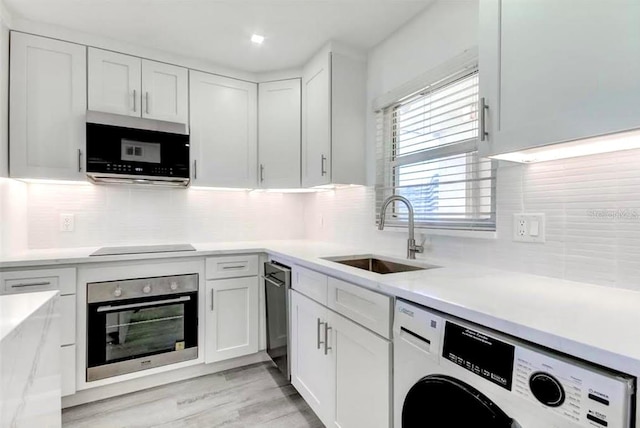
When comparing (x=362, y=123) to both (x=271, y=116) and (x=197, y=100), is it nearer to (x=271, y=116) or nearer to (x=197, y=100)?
A: (x=271, y=116)

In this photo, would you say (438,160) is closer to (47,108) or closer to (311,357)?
(311,357)

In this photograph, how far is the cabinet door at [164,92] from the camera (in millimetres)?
2266

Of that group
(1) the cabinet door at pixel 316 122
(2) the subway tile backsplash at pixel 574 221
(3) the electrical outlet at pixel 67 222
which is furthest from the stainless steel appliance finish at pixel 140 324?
(2) the subway tile backsplash at pixel 574 221

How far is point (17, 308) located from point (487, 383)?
1.34 meters

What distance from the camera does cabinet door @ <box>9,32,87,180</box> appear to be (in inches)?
75.6

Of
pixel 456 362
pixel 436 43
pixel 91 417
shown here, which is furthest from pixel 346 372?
pixel 436 43

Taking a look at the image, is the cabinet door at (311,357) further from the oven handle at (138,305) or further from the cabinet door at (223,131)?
the cabinet door at (223,131)

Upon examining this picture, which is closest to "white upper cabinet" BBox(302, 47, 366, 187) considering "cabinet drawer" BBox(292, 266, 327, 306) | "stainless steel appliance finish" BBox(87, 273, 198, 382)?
"cabinet drawer" BBox(292, 266, 327, 306)

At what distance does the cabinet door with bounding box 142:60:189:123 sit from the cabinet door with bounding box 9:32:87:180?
365 mm

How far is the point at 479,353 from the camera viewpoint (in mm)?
824

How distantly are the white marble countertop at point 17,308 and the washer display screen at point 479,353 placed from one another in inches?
43.2

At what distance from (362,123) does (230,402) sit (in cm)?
207

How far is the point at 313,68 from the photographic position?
2391 millimetres

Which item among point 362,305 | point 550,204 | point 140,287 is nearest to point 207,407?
point 140,287
